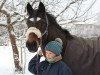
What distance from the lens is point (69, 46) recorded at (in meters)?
3.27

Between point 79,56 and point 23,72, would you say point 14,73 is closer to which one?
point 23,72

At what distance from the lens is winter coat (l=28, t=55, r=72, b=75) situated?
2942mm

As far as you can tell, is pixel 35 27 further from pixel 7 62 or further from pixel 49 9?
pixel 7 62

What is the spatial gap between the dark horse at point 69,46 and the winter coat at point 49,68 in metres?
0.18

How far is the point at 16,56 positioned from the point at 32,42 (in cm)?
708

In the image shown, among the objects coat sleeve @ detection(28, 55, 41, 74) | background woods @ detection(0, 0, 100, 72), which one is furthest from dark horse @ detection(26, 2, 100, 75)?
background woods @ detection(0, 0, 100, 72)

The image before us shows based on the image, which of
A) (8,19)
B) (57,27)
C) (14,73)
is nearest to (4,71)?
(14,73)

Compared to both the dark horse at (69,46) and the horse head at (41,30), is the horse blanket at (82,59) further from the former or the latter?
the horse head at (41,30)

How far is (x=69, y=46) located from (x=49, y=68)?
0.38 meters

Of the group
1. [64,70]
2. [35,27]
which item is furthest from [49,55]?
[35,27]

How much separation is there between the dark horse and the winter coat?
18cm

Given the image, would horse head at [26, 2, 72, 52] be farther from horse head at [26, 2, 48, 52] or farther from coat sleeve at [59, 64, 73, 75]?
coat sleeve at [59, 64, 73, 75]

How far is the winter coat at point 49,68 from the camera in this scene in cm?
294

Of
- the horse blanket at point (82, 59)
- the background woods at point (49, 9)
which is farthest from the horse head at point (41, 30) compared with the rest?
the background woods at point (49, 9)
